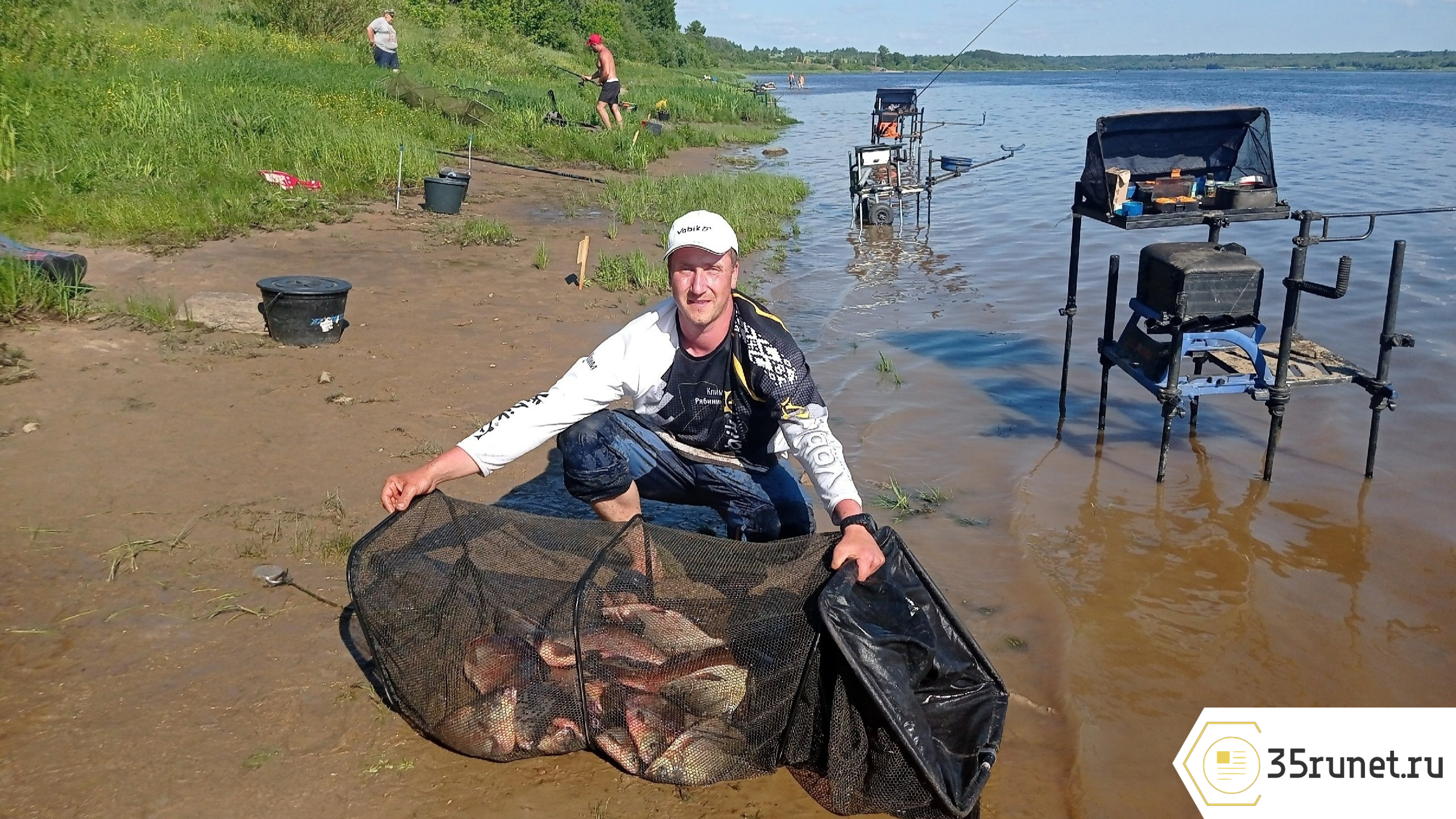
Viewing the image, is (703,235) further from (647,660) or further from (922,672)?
(922,672)

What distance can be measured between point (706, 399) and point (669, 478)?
16.9 inches

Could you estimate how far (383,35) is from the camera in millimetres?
22781

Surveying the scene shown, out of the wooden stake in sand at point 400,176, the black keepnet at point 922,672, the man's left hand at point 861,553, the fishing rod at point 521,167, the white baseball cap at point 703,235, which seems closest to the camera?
the black keepnet at point 922,672

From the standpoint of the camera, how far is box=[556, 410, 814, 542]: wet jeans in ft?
13.5

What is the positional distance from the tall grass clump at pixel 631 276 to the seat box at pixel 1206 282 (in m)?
5.62

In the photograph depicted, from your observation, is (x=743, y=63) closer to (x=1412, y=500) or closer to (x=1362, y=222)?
(x=1362, y=222)

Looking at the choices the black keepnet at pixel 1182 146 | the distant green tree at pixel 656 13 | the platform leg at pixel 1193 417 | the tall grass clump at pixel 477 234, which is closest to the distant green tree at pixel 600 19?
the distant green tree at pixel 656 13

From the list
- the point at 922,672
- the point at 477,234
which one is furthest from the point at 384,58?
the point at 922,672

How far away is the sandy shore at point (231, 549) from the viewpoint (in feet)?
10.4

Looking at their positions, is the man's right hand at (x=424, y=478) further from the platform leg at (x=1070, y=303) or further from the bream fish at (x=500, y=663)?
the platform leg at (x=1070, y=303)

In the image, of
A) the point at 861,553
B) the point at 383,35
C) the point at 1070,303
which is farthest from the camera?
the point at 383,35

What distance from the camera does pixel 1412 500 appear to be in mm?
6004

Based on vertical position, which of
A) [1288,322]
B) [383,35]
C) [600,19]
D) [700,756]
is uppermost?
[600,19]

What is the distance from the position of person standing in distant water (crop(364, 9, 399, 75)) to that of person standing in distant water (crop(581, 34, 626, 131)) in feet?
14.3
